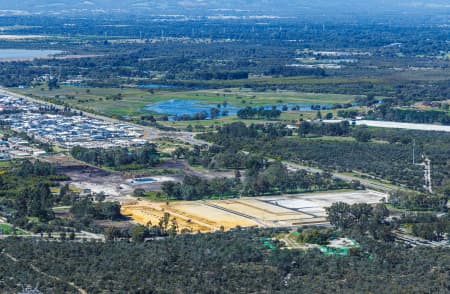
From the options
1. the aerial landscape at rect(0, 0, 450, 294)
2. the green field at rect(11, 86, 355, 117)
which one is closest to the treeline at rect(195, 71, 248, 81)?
the aerial landscape at rect(0, 0, 450, 294)

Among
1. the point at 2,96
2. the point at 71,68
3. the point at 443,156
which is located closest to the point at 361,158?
the point at 443,156

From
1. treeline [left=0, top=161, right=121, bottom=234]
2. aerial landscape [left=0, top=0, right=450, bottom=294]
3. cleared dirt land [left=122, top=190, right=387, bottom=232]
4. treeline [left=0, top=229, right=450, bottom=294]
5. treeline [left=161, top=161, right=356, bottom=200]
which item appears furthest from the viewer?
treeline [left=161, top=161, right=356, bottom=200]

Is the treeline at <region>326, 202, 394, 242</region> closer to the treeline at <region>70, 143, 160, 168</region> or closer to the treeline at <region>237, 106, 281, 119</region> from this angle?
the treeline at <region>70, 143, 160, 168</region>

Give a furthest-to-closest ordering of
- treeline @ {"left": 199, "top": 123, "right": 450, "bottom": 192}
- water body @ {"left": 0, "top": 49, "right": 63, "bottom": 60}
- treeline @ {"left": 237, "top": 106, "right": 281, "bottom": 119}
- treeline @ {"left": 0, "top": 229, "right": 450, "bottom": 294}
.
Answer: water body @ {"left": 0, "top": 49, "right": 63, "bottom": 60} < treeline @ {"left": 237, "top": 106, "right": 281, "bottom": 119} < treeline @ {"left": 199, "top": 123, "right": 450, "bottom": 192} < treeline @ {"left": 0, "top": 229, "right": 450, "bottom": 294}

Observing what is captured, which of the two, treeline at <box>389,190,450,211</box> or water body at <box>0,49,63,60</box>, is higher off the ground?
treeline at <box>389,190,450,211</box>

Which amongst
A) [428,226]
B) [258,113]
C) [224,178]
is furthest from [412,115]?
[428,226]

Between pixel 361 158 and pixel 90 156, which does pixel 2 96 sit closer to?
pixel 90 156
